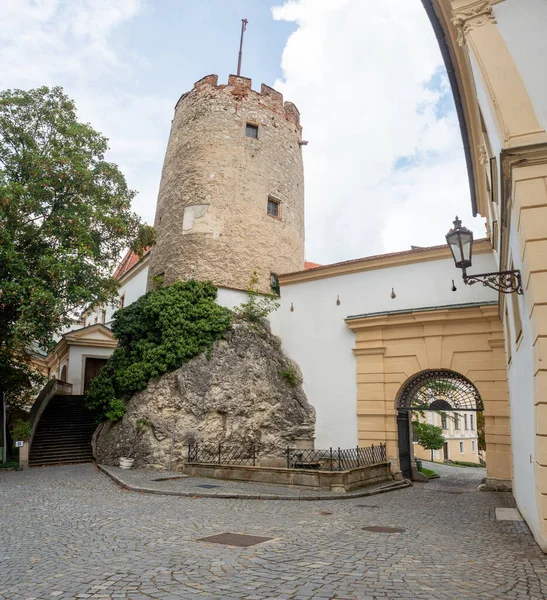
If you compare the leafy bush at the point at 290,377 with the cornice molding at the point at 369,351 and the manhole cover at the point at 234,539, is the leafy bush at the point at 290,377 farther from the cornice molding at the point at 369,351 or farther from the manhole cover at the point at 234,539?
the manhole cover at the point at 234,539

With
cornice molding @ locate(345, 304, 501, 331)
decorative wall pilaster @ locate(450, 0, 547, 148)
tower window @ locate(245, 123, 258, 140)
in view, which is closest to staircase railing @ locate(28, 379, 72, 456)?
cornice molding @ locate(345, 304, 501, 331)

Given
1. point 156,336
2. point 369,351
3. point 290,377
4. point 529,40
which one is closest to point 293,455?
point 290,377

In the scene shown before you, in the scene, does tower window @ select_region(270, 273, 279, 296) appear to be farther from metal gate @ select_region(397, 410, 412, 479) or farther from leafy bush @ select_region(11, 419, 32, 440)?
leafy bush @ select_region(11, 419, 32, 440)

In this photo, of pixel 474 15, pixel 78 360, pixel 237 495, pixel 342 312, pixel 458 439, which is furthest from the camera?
pixel 458 439

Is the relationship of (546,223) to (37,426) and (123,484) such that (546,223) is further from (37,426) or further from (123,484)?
(37,426)

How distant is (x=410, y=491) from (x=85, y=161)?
14735 mm

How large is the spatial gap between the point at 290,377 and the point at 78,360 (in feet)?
51.9

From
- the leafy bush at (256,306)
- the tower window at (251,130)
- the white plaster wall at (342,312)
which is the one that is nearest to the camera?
the white plaster wall at (342,312)

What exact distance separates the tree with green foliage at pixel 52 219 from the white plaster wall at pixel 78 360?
393 inches

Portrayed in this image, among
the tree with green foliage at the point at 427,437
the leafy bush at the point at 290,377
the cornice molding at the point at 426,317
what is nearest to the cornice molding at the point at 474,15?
the cornice molding at the point at 426,317

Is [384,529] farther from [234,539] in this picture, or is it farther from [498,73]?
[498,73]

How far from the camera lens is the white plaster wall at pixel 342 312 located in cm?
1609

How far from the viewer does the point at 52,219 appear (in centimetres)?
1572

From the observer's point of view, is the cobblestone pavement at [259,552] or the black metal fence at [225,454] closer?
the cobblestone pavement at [259,552]
